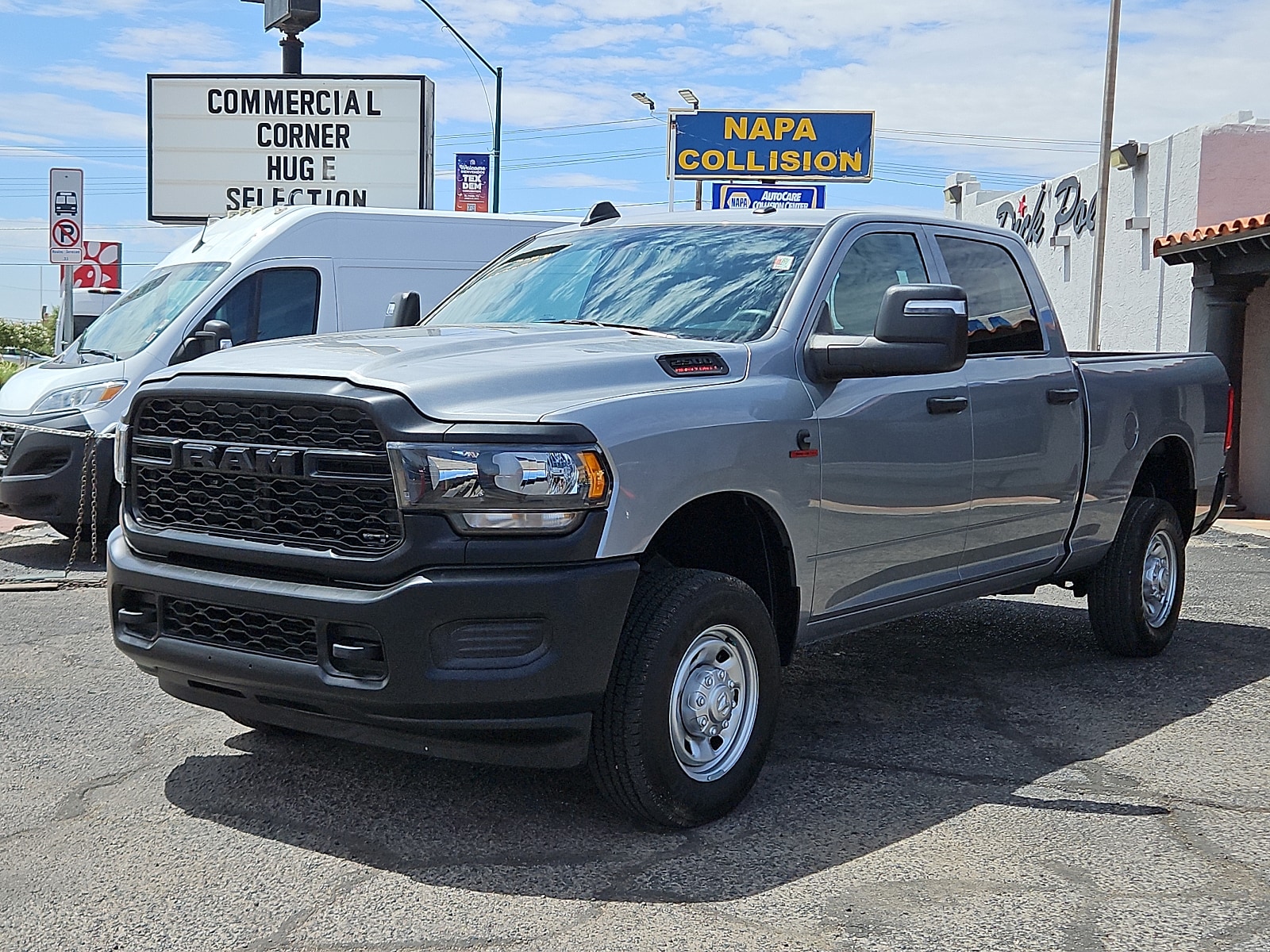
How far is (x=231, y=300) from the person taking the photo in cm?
1066

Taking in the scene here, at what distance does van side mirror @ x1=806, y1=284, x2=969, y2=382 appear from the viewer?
4.70 metres

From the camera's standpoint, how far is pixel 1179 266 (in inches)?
714

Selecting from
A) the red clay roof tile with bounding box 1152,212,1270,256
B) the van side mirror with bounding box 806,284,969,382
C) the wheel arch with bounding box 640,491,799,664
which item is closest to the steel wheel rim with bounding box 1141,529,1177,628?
the van side mirror with bounding box 806,284,969,382

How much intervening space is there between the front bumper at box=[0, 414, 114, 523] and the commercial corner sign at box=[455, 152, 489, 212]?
17.0 meters

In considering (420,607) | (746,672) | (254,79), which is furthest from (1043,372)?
(254,79)

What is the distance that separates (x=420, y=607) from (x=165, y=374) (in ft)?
4.25

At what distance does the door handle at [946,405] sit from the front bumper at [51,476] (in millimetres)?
6009

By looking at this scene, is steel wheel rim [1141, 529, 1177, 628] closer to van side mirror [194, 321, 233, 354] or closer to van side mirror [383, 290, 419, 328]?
van side mirror [383, 290, 419, 328]

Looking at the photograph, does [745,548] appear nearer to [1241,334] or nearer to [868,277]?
[868,277]

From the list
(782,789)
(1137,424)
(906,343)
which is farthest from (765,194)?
(782,789)

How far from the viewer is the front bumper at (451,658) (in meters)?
3.88

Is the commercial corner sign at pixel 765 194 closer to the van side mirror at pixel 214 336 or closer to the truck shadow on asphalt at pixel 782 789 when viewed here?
the van side mirror at pixel 214 336

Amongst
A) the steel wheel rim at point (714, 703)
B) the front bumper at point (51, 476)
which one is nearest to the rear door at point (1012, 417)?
the steel wheel rim at point (714, 703)

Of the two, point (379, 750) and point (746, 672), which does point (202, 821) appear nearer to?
point (379, 750)
